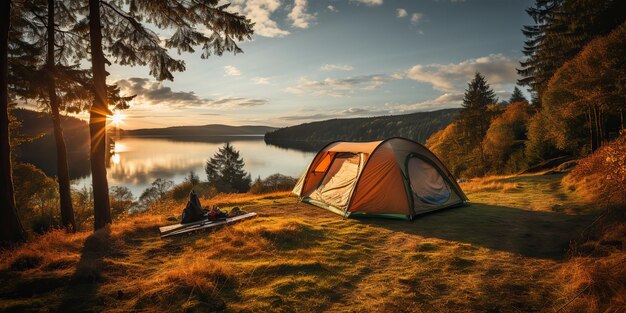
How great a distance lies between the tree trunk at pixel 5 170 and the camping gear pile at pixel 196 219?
10.2ft

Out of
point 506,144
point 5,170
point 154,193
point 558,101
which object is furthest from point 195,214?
point 154,193

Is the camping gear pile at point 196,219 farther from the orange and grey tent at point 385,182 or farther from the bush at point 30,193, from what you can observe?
the bush at point 30,193

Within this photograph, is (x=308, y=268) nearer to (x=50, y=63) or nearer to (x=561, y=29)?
(x=50, y=63)

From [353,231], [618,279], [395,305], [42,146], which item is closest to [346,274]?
Result: [395,305]

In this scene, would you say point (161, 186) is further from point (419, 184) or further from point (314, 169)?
point (419, 184)

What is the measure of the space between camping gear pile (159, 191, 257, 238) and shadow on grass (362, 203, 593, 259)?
162 inches

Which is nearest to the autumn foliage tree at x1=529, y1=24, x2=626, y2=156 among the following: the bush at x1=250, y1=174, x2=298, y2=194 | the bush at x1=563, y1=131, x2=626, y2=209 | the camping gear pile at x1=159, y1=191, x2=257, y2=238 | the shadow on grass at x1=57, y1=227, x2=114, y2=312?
the bush at x1=563, y1=131, x2=626, y2=209

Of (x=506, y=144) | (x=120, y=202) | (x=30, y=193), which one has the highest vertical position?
(x=506, y=144)

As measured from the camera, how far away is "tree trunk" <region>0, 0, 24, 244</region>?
6.65 m

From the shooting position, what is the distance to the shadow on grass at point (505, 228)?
590cm

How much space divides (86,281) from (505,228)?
28.7ft

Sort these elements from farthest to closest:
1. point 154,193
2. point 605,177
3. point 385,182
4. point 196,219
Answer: point 154,193, point 605,177, point 385,182, point 196,219

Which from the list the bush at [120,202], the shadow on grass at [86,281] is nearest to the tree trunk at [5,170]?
the shadow on grass at [86,281]

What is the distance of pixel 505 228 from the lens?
7262mm
